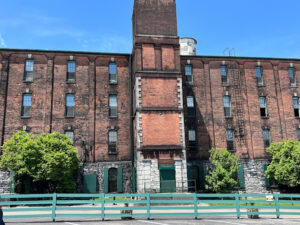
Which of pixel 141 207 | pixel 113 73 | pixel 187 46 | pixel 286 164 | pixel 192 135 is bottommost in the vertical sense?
pixel 141 207

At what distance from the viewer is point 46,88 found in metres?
26.7

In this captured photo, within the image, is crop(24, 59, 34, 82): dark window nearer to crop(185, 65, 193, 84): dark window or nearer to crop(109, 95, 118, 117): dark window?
crop(109, 95, 118, 117): dark window

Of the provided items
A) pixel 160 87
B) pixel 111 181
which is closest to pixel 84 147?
pixel 111 181

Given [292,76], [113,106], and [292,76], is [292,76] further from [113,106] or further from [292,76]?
[113,106]

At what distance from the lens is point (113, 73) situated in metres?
28.2

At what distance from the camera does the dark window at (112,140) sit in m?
26.6

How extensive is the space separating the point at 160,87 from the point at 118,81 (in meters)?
5.40

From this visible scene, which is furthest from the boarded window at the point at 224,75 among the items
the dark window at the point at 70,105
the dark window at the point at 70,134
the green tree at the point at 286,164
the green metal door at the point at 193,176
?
the dark window at the point at 70,134

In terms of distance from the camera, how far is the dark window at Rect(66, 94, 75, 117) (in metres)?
26.7

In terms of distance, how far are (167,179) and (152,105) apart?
20.5ft

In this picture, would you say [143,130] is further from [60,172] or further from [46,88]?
[46,88]

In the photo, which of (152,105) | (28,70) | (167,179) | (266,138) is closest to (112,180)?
(167,179)

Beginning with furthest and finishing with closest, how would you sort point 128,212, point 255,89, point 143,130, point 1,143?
point 255,89, point 1,143, point 143,130, point 128,212

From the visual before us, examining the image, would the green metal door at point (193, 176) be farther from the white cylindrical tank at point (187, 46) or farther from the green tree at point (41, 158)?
the white cylindrical tank at point (187, 46)
